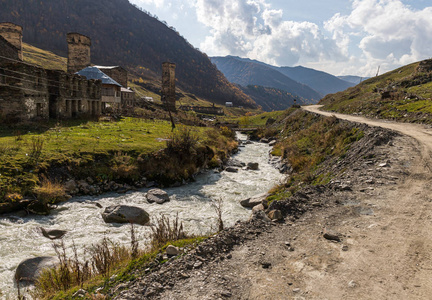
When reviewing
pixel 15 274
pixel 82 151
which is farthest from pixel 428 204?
pixel 82 151

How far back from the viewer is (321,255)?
6391 mm

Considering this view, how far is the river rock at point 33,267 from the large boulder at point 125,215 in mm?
4328

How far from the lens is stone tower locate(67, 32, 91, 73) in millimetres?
64750

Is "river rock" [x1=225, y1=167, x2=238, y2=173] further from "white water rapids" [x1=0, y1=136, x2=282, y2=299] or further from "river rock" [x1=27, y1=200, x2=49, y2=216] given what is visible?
"river rock" [x1=27, y1=200, x2=49, y2=216]

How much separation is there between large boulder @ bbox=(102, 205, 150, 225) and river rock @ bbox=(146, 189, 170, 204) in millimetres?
2890

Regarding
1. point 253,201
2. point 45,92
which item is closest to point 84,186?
point 253,201

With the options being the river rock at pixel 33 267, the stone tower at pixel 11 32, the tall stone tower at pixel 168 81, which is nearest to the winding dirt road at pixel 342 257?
the river rock at pixel 33 267

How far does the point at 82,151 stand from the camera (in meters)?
19.1

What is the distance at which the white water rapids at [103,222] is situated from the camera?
32.7 ft

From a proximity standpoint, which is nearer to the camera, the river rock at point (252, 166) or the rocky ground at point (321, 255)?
the rocky ground at point (321, 255)

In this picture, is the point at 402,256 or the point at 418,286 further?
the point at 402,256

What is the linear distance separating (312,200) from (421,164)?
6142 millimetres

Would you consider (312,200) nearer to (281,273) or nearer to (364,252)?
(364,252)

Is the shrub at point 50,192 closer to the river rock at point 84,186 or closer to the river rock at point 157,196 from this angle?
the river rock at point 84,186
